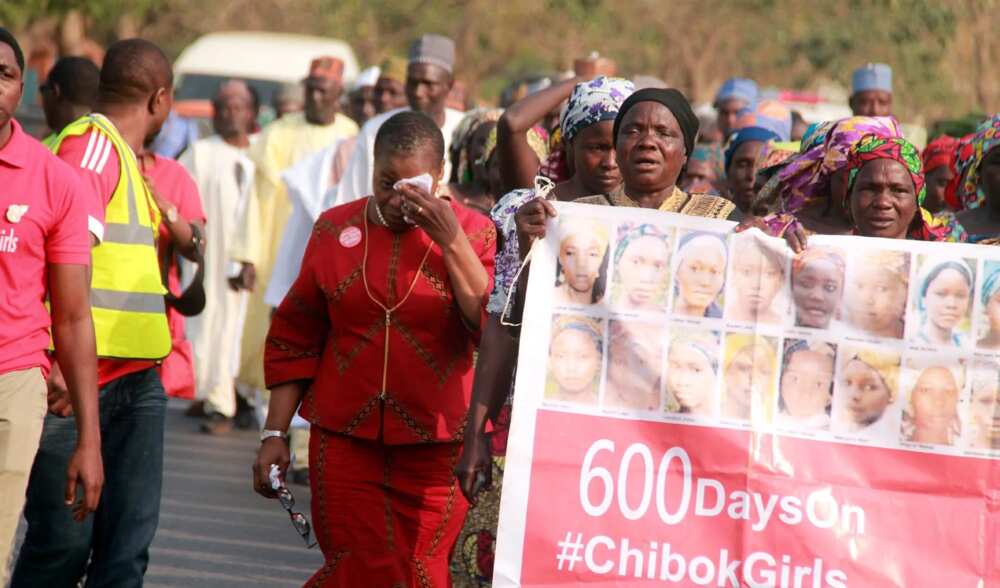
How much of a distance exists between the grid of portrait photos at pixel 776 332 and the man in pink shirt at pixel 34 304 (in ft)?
4.41

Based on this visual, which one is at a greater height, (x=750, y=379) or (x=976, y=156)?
(x=976, y=156)

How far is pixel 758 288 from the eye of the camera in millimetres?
5125

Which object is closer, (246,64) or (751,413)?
(751,413)

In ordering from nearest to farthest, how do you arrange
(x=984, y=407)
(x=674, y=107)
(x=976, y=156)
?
1. (x=984, y=407)
2. (x=674, y=107)
3. (x=976, y=156)

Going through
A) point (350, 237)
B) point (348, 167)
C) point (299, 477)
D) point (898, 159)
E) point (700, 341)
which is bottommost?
point (299, 477)

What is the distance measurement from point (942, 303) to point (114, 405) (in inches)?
107

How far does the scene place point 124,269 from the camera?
6.15 meters

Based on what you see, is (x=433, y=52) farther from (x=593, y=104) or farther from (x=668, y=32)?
(x=668, y=32)

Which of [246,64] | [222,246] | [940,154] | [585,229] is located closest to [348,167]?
[940,154]

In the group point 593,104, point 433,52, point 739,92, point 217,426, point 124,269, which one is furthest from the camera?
point 739,92

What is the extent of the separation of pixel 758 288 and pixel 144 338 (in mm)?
2164

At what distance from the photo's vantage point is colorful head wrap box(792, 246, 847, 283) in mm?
5121

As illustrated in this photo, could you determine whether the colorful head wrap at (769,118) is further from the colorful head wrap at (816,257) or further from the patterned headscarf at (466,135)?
the colorful head wrap at (816,257)

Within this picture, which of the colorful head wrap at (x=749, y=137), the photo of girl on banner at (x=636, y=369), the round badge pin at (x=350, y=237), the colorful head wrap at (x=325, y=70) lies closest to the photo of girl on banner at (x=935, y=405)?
the photo of girl on banner at (x=636, y=369)
